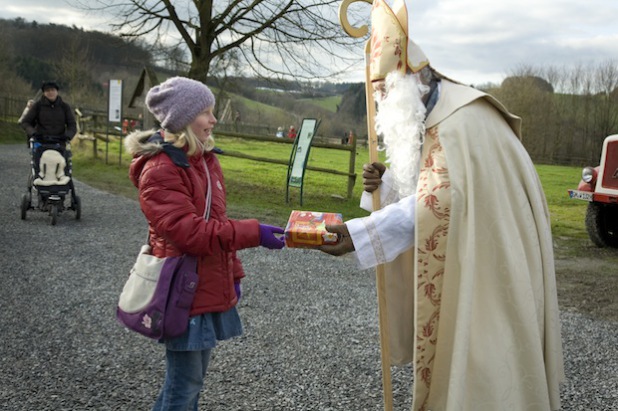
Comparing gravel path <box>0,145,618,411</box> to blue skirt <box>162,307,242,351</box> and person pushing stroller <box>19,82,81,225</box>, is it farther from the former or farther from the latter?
person pushing stroller <box>19,82,81,225</box>

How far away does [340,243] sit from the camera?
8.54ft

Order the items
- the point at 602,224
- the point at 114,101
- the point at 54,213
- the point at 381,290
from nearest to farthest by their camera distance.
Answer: the point at 381,290 < the point at 54,213 < the point at 602,224 < the point at 114,101

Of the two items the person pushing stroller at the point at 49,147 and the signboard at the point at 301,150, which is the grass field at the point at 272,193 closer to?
the signboard at the point at 301,150

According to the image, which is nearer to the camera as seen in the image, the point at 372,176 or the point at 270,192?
the point at 372,176

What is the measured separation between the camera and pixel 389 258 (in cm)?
Result: 256

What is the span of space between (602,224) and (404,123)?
7.97m

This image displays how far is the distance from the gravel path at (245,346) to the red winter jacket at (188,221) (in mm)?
1242

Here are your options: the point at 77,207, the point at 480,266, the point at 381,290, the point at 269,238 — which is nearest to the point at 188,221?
the point at 269,238

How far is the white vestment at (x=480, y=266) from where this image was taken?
2.40 meters

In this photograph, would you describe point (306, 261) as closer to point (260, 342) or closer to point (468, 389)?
point (260, 342)

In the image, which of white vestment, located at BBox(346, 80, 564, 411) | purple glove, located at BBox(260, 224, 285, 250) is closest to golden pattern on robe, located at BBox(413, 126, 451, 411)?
white vestment, located at BBox(346, 80, 564, 411)

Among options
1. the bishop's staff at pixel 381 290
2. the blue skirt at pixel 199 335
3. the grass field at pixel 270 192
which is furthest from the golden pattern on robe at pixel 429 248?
the grass field at pixel 270 192

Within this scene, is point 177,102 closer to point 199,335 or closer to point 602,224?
point 199,335

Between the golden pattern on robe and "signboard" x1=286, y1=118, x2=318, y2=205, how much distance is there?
10.1 m
